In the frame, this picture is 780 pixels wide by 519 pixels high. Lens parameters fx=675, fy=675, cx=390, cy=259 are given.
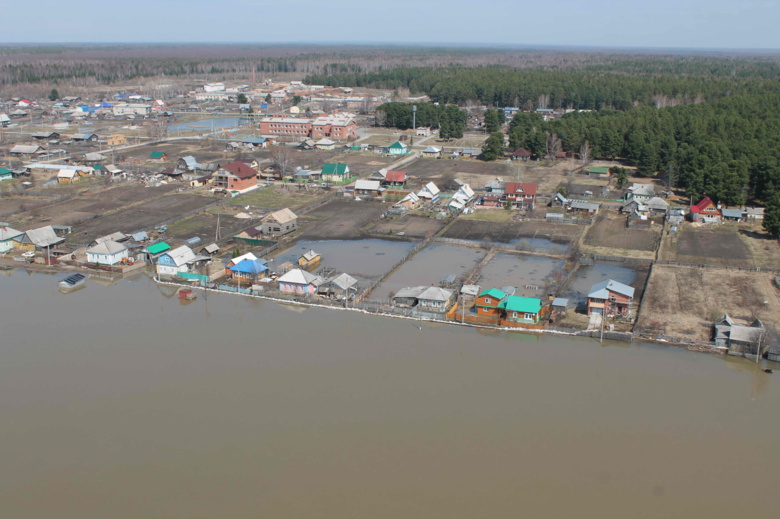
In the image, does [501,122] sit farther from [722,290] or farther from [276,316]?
[276,316]

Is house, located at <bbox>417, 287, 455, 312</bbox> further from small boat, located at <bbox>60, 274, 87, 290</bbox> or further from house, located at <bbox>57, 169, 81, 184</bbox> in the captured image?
house, located at <bbox>57, 169, 81, 184</bbox>

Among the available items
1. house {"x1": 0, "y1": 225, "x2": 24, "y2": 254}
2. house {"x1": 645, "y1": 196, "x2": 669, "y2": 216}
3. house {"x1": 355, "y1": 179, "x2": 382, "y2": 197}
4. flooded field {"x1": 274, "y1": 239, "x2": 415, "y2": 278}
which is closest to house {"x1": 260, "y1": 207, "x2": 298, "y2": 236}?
flooded field {"x1": 274, "y1": 239, "x2": 415, "y2": 278}

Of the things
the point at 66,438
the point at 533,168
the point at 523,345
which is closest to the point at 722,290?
the point at 523,345

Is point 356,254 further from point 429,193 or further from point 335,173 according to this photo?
point 335,173

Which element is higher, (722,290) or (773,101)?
(773,101)

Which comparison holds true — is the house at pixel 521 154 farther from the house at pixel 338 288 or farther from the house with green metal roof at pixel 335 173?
the house at pixel 338 288

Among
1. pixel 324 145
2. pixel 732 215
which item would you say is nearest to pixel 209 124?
pixel 324 145
